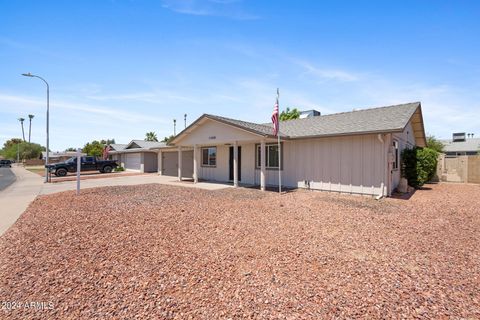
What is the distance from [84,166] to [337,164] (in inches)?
942

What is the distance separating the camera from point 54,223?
652cm

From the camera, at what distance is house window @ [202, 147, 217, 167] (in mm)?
17277

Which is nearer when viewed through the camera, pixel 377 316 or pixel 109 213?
pixel 377 316

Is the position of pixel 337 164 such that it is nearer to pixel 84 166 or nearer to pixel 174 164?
pixel 174 164

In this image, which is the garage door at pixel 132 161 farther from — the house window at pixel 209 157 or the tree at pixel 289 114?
the tree at pixel 289 114

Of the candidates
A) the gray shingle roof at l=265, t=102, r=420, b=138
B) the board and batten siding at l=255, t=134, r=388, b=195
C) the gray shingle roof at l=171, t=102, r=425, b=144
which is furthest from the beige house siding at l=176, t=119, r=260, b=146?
the gray shingle roof at l=265, t=102, r=420, b=138

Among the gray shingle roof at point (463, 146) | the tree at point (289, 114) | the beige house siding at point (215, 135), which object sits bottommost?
the beige house siding at point (215, 135)

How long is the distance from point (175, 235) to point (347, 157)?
8692mm

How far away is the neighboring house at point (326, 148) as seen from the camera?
1055cm

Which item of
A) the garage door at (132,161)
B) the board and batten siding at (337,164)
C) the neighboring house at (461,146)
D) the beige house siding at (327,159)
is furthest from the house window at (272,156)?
the neighboring house at (461,146)

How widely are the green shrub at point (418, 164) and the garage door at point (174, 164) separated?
50.0ft

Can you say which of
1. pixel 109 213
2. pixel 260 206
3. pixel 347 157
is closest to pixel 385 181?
pixel 347 157

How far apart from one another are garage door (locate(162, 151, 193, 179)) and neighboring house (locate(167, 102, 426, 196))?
453 centimetres

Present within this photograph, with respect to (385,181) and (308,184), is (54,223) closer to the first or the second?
(308,184)
